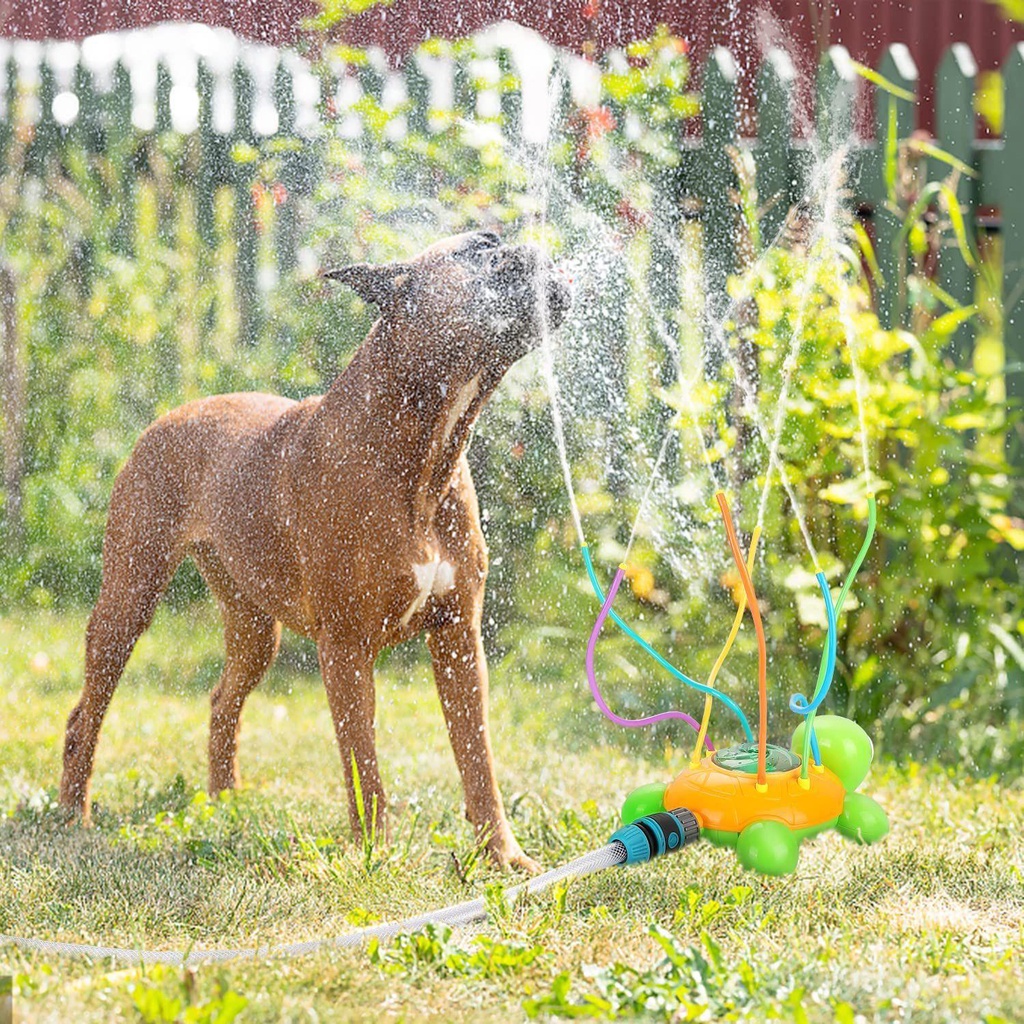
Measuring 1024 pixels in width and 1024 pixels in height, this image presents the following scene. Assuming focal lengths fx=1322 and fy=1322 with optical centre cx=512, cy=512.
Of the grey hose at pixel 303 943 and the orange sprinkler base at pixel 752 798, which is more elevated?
the orange sprinkler base at pixel 752 798

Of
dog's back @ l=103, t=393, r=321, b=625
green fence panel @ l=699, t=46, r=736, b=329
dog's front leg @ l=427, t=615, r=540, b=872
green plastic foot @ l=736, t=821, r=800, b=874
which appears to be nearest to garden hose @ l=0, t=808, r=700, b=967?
green plastic foot @ l=736, t=821, r=800, b=874

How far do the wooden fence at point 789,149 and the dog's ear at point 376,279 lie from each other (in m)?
1.60

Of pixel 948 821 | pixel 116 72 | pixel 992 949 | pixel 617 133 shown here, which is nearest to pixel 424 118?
pixel 617 133

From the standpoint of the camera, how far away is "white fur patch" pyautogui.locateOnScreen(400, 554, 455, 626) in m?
2.53

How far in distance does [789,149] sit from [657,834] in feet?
7.89

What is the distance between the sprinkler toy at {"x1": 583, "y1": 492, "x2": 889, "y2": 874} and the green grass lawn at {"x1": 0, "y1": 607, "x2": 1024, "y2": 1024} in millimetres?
112

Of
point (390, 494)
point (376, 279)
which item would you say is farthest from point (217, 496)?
point (376, 279)

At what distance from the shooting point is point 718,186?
13.1ft

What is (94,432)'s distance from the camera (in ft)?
15.3

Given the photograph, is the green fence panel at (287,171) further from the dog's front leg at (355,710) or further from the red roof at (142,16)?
the dog's front leg at (355,710)

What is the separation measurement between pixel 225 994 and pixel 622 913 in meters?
0.78

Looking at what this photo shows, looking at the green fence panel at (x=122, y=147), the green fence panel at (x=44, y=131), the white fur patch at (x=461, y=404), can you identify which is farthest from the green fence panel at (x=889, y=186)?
the green fence panel at (x=44, y=131)

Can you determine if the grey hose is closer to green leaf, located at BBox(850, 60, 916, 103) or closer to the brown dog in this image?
the brown dog

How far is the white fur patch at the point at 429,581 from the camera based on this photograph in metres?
2.53
